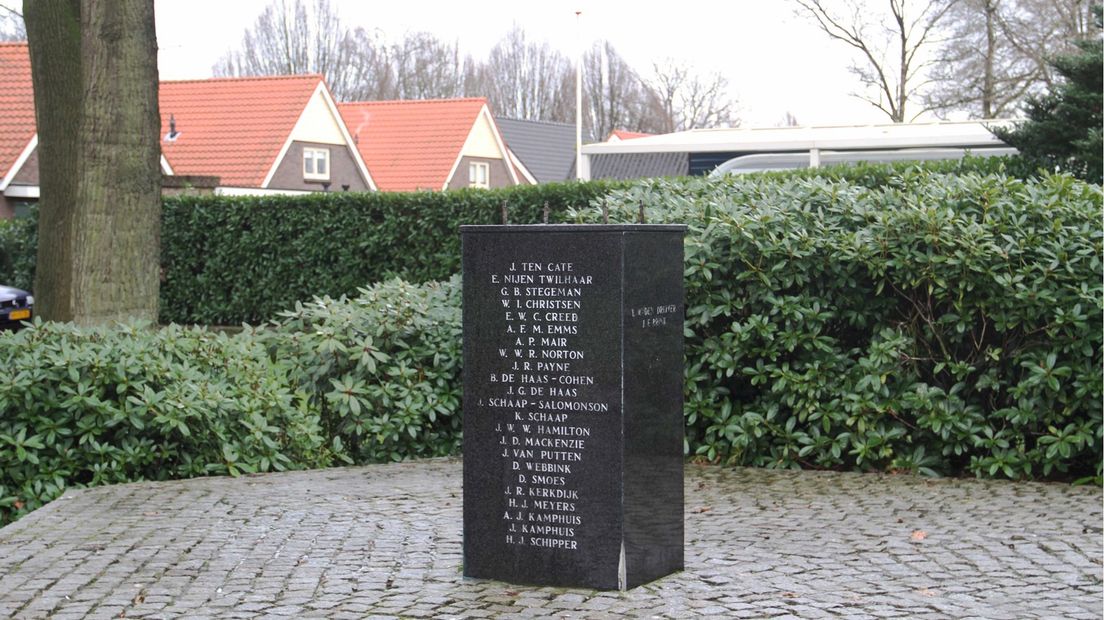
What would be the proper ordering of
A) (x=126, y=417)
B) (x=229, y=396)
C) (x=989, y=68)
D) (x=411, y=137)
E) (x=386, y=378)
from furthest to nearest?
(x=411, y=137) → (x=989, y=68) → (x=386, y=378) → (x=229, y=396) → (x=126, y=417)

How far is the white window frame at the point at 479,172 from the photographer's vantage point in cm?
5481

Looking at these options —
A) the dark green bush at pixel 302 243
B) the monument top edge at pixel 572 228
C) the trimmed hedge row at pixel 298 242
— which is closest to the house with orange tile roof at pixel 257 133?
the trimmed hedge row at pixel 298 242

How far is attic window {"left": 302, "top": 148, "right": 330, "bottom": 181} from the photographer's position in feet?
146

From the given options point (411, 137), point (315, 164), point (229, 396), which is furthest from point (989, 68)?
point (229, 396)

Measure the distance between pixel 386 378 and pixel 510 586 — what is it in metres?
3.99

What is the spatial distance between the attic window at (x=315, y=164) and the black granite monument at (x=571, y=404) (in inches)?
1571

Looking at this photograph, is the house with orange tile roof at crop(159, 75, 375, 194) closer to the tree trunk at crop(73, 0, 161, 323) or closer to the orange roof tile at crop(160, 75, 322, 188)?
the orange roof tile at crop(160, 75, 322, 188)

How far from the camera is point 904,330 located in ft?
27.4

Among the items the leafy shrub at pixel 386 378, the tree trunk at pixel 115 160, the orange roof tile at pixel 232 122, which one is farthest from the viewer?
the orange roof tile at pixel 232 122

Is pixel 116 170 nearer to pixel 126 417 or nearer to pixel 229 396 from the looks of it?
pixel 229 396

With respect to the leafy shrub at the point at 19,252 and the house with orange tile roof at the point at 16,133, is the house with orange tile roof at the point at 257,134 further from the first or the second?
→ the leafy shrub at the point at 19,252

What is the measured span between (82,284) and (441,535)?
16.4 ft

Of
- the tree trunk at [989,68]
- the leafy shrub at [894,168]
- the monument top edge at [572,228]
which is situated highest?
the tree trunk at [989,68]

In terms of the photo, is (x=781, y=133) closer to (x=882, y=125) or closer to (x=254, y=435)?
(x=882, y=125)
